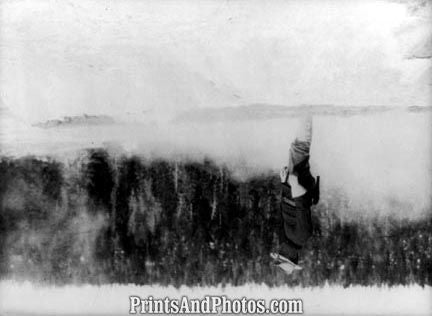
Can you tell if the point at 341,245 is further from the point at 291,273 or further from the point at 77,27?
the point at 77,27

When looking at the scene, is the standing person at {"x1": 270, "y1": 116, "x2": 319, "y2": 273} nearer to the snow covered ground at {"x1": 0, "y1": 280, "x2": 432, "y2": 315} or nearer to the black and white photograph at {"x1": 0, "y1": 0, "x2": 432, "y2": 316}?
the black and white photograph at {"x1": 0, "y1": 0, "x2": 432, "y2": 316}

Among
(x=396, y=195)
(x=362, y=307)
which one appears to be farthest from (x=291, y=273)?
(x=396, y=195)

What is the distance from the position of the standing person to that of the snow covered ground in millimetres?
188

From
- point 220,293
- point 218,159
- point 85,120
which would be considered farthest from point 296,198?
point 85,120

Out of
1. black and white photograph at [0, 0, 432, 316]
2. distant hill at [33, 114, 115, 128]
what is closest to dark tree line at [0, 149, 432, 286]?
black and white photograph at [0, 0, 432, 316]

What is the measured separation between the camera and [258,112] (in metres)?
2.32

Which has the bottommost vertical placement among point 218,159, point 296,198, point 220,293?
point 220,293

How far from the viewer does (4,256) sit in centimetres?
235

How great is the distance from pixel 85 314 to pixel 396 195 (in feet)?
5.21

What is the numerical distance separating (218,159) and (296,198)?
41 centimetres

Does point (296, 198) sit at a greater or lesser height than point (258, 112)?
lesser

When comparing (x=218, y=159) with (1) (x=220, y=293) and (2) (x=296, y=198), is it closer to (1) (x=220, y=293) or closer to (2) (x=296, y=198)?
(2) (x=296, y=198)

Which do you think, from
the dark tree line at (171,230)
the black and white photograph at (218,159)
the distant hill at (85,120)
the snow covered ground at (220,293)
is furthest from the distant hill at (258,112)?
the snow covered ground at (220,293)

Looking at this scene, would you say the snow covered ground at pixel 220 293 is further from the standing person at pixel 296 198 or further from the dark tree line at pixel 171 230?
the standing person at pixel 296 198
